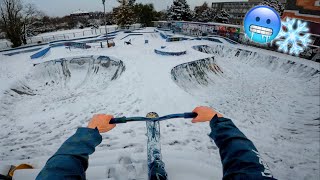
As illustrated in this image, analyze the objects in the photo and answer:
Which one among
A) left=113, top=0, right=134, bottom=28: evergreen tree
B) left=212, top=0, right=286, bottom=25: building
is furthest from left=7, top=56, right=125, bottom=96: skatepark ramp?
left=212, top=0, right=286, bottom=25: building

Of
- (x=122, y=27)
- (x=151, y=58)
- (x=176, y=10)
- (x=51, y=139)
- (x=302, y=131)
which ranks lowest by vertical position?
(x=302, y=131)

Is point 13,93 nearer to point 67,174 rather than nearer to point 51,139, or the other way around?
point 51,139

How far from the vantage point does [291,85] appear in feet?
50.2

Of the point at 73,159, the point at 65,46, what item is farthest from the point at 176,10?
the point at 73,159

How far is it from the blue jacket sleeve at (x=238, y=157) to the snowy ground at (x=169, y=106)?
2.48m

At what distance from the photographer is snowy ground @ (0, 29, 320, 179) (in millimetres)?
5570

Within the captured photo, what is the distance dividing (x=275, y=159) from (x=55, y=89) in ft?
46.9

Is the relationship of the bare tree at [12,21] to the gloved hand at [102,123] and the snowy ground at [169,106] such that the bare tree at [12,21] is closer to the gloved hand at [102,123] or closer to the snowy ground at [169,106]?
the snowy ground at [169,106]

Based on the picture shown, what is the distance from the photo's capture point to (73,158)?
71.8 inches

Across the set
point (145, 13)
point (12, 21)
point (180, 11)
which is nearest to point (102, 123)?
point (12, 21)

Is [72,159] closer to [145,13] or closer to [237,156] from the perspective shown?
[237,156]

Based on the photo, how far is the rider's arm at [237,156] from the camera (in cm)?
159

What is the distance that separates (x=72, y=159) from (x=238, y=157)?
1.53 meters

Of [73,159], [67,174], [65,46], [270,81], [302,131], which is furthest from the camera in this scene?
[65,46]
